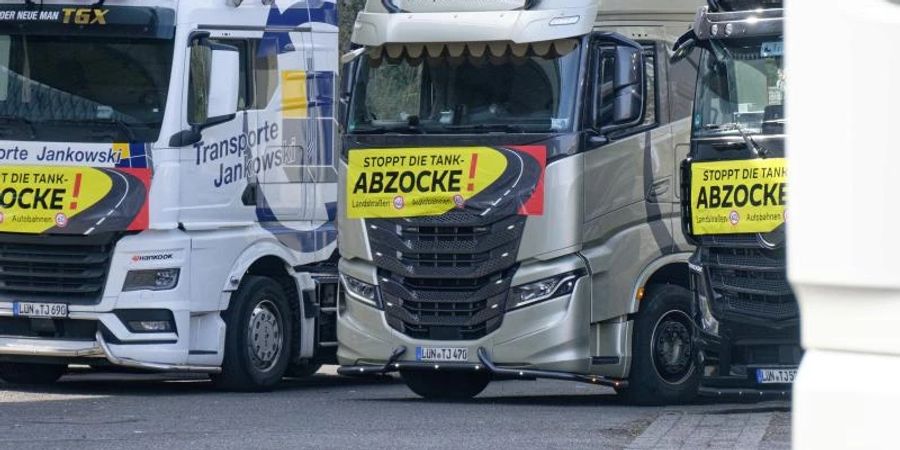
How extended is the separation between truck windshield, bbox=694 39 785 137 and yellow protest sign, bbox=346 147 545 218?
56.2 inches

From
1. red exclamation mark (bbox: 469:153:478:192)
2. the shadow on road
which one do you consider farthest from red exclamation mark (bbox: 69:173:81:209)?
red exclamation mark (bbox: 469:153:478:192)

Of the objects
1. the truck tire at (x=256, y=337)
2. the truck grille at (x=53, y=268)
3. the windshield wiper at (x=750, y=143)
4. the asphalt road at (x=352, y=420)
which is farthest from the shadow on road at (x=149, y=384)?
the windshield wiper at (x=750, y=143)

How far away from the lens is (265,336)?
52.2 feet

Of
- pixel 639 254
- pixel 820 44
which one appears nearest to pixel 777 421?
pixel 639 254

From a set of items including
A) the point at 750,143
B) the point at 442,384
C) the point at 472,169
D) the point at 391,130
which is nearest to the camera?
the point at 750,143

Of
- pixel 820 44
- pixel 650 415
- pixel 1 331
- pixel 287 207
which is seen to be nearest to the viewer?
pixel 820 44

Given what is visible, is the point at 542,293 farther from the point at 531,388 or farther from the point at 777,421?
the point at 531,388

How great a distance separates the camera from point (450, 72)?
1429cm

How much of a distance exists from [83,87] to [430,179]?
2.97m

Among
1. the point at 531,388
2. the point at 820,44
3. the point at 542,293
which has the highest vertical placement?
the point at 820,44

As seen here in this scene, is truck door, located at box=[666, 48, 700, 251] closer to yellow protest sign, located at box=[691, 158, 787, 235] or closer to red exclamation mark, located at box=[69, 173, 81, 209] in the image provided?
yellow protest sign, located at box=[691, 158, 787, 235]

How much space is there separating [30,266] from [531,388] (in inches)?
213

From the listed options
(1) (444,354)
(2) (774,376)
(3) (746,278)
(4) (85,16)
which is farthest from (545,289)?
A: (4) (85,16)

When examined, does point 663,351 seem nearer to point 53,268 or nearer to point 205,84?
point 205,84
